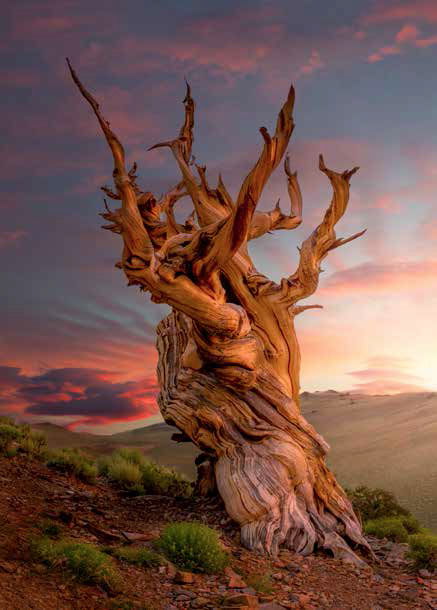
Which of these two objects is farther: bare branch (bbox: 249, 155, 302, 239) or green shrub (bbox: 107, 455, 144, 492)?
green shrub (bbox: 107, 455, 144, 492)

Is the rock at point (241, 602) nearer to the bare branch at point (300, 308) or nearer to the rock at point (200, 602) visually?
the rock at point (200, 602)

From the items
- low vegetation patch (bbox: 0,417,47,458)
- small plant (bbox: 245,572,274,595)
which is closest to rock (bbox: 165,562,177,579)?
small plant (bbox: 245,572,274,595)

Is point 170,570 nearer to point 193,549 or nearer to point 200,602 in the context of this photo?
point 193,549

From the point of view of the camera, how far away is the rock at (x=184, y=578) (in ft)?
17.6

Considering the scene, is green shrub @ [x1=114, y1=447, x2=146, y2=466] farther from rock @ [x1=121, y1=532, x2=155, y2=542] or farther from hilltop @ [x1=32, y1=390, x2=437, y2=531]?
rock @ [x1=121, y1=532, x2=155, y2=542]

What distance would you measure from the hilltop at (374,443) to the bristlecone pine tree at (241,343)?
8.60 m

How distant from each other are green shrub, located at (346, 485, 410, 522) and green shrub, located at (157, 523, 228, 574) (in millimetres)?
6646

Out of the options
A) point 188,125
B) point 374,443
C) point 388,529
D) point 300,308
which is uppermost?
point 188,125

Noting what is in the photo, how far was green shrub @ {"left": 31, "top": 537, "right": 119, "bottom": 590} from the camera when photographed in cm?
480

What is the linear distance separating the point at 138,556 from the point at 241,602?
124cm

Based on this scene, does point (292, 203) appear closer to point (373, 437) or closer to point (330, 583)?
point (330, 583)

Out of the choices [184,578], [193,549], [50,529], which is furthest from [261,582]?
[50,529]

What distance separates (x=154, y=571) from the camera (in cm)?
550

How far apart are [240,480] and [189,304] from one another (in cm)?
268
